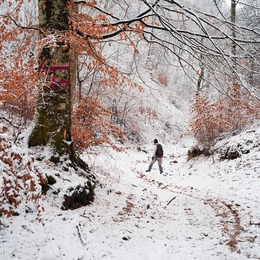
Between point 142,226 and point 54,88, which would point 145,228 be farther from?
point 54,88

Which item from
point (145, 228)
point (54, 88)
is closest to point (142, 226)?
point (145, 228)

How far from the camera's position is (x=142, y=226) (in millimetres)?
4961

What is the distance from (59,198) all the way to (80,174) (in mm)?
1114

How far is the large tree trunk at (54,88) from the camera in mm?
5430

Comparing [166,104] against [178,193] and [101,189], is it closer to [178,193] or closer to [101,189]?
[178,193]

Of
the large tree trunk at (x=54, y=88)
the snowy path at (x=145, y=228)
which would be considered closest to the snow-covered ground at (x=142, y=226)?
the snowy path at (x=145, y=228)

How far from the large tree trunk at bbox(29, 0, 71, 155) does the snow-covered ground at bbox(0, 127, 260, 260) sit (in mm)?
823

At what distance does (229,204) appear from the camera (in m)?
6.28

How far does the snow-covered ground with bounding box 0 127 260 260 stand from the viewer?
3463mm

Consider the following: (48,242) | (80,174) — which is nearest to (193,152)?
(80,174)

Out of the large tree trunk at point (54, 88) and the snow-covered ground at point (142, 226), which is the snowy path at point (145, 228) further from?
the large tree trunk at point (54, 88)

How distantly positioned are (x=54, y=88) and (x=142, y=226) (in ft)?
11.4

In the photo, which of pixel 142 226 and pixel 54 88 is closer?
pixel 142 226

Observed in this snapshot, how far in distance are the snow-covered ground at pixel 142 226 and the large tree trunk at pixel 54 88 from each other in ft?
2.70
